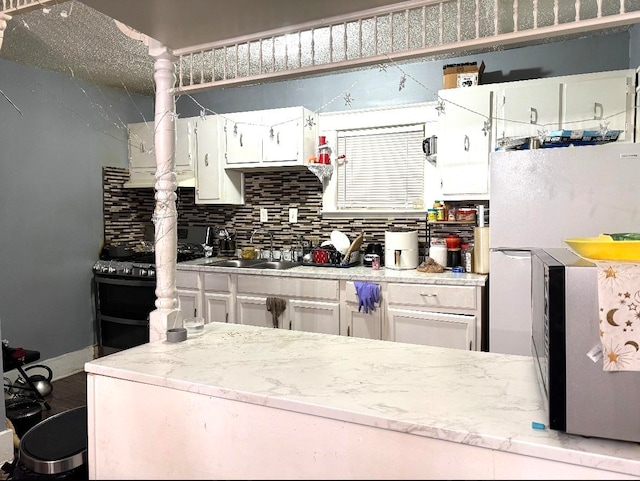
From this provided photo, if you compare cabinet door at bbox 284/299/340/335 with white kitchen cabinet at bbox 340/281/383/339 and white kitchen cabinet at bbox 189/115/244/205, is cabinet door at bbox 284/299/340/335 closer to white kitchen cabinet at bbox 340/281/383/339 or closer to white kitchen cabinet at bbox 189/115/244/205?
white kitchen cabinet at bbox 340/281/383/339

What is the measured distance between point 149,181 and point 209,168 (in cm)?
66

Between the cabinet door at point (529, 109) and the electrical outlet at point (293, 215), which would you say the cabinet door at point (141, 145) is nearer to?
the electrical outlet at point (293, 215)

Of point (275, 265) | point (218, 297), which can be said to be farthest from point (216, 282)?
point (275, 265)

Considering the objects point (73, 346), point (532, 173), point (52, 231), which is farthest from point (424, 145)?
point (73, 346)

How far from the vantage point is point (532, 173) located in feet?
8.51

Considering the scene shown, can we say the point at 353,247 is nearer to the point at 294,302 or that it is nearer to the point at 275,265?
the point at 294,302

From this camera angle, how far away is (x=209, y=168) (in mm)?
4297

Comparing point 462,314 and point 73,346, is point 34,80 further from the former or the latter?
point 462,314

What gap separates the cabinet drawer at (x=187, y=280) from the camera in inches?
158

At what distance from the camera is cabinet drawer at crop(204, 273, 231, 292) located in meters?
3.89

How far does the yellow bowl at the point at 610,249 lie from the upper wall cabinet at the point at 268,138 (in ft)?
9.79

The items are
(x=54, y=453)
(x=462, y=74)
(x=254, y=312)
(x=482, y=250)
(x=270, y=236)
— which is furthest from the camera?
(x=270, y=236)

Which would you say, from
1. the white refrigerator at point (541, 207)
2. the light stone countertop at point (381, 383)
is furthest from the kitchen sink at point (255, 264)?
the light stone countertop at point (381, 383)

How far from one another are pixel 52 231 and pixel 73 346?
101 centimetres
